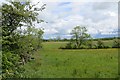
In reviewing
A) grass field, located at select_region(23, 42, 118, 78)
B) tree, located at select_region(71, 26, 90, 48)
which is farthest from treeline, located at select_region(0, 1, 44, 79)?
tree, located at select_region(71, 26, 90, 48)

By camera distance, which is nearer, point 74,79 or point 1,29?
point 1,29

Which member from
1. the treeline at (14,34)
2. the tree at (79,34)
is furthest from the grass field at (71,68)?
the tree at (79,34)

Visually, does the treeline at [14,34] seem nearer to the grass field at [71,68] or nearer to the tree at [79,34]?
the grass field at [71,68]

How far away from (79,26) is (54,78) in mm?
71683

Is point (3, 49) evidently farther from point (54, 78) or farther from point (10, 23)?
point (54, 78)

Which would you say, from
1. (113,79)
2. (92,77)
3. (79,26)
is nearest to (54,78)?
(92,77)

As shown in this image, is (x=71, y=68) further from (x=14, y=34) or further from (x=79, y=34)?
(x=79, y=34)

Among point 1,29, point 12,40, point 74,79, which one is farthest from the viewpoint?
point 74,79

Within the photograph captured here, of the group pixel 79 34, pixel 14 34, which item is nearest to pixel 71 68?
pixel 14 34

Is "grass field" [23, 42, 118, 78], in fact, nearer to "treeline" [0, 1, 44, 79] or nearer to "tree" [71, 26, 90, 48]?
"treeline" [0, 1, 44, 79]

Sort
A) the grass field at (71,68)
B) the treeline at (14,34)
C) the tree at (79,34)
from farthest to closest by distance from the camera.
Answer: the tree at (79,34)
the grass field at (71,68)
the treeline at (14,34)

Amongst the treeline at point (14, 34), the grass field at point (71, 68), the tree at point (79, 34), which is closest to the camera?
the treeline at point (14, 34)

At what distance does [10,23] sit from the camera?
36.2ft

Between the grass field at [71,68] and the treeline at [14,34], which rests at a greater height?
the treeline at [14,34]
